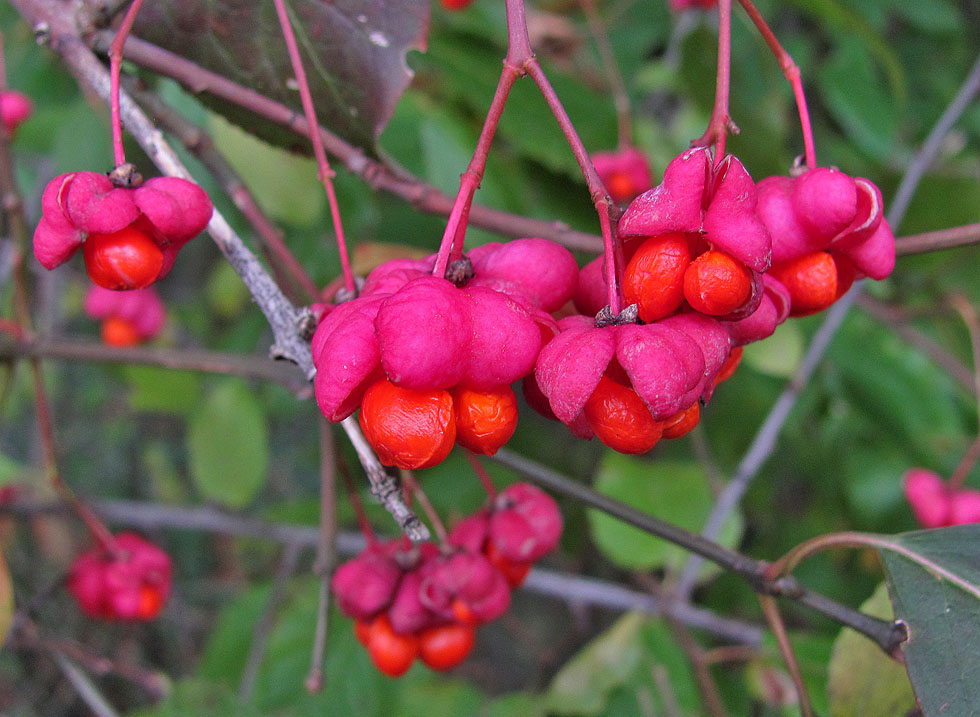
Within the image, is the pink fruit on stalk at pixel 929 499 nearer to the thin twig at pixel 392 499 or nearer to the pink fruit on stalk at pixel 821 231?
the pink fruit on stalk at pixel 821 231

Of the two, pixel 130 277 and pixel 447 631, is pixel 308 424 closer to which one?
pixel 447 631

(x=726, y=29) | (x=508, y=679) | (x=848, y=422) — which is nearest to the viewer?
(x=726, y=29)

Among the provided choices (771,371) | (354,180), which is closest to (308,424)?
(354,180)

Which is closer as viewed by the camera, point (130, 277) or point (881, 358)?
point (130, 277)

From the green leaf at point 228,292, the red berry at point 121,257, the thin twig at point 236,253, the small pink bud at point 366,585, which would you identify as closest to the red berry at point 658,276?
the thin twig at point 236,253

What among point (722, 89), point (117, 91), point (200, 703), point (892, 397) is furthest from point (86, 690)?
point (892, 397)

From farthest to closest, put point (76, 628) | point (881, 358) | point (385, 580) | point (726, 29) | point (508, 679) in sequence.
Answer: point (508, 679), point (76, 628), point (881, 358), point (385, 580), point (726, 29)
